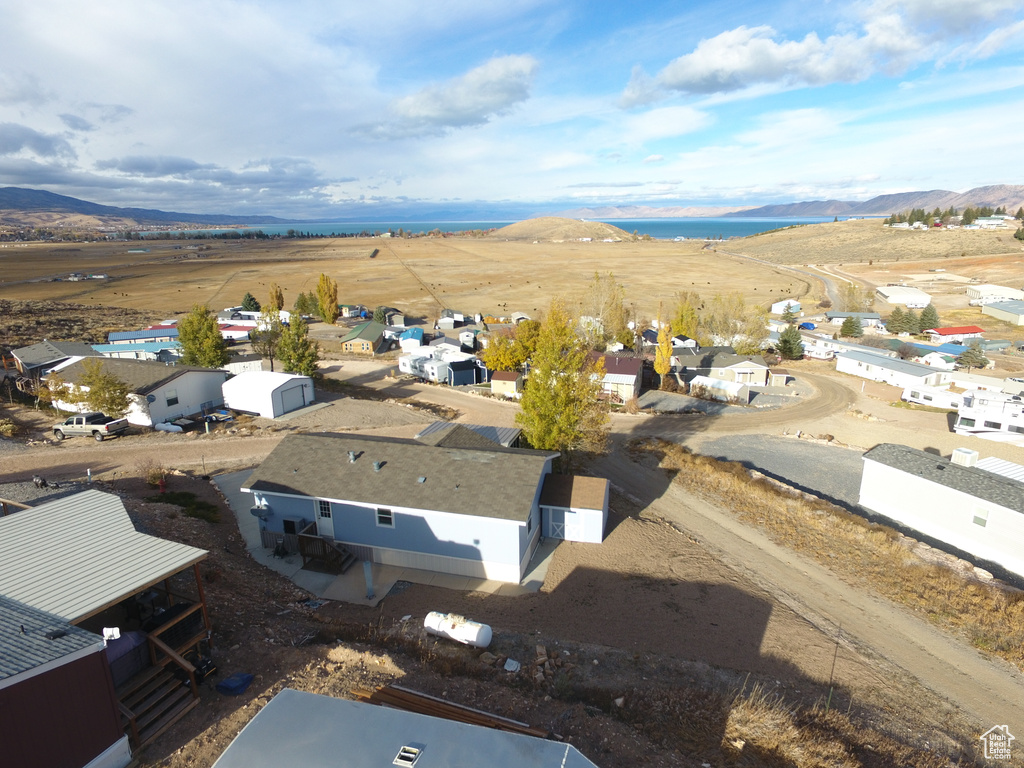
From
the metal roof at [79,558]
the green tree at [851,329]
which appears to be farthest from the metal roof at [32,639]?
the green tree at [851,329]

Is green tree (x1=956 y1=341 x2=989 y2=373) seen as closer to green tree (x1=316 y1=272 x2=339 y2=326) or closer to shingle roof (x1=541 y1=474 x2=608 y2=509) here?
shingle roof (x1=541 y1=474 x2=608 y2=509)

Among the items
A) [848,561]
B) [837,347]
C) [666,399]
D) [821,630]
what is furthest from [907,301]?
[821,630]

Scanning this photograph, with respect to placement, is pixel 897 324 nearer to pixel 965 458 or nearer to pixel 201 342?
pixel 965 458

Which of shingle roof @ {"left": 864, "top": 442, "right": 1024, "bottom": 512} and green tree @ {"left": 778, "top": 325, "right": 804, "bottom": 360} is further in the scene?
green tree @ {"left": 778, "top": 325, "right": 804, "bottom": 360}

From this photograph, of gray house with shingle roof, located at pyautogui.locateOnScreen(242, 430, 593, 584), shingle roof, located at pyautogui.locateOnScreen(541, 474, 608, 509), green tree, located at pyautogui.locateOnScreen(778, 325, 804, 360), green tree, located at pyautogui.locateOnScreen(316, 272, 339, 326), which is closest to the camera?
gray house with shingle roof, located at pyautogui.locateOnScreen(242, 430, 593, 584)

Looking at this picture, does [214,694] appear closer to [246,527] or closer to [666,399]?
[246,527]

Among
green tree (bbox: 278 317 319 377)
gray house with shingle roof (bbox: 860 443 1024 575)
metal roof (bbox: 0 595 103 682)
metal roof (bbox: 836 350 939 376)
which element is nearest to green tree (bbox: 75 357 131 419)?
green tree (bbox: 278 317 319 377)

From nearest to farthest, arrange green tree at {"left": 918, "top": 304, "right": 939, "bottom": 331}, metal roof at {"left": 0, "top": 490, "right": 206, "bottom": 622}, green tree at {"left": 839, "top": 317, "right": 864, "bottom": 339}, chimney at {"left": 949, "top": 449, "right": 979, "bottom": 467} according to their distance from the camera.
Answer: metal roof at {"left": 0, "top": 490, "right": 206, "bottom": 622}, chimney at {"left": 949, "top": 449, "right": 979, "bottom": 467}, green tree at {"left": 839, "top": 317, "right": 864, "bottom": 339}, green tree at {"left": 918, "top": 304, "right": 939, "bottom": 331}

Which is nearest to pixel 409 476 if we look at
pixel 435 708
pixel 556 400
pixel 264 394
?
pixel 556 400
